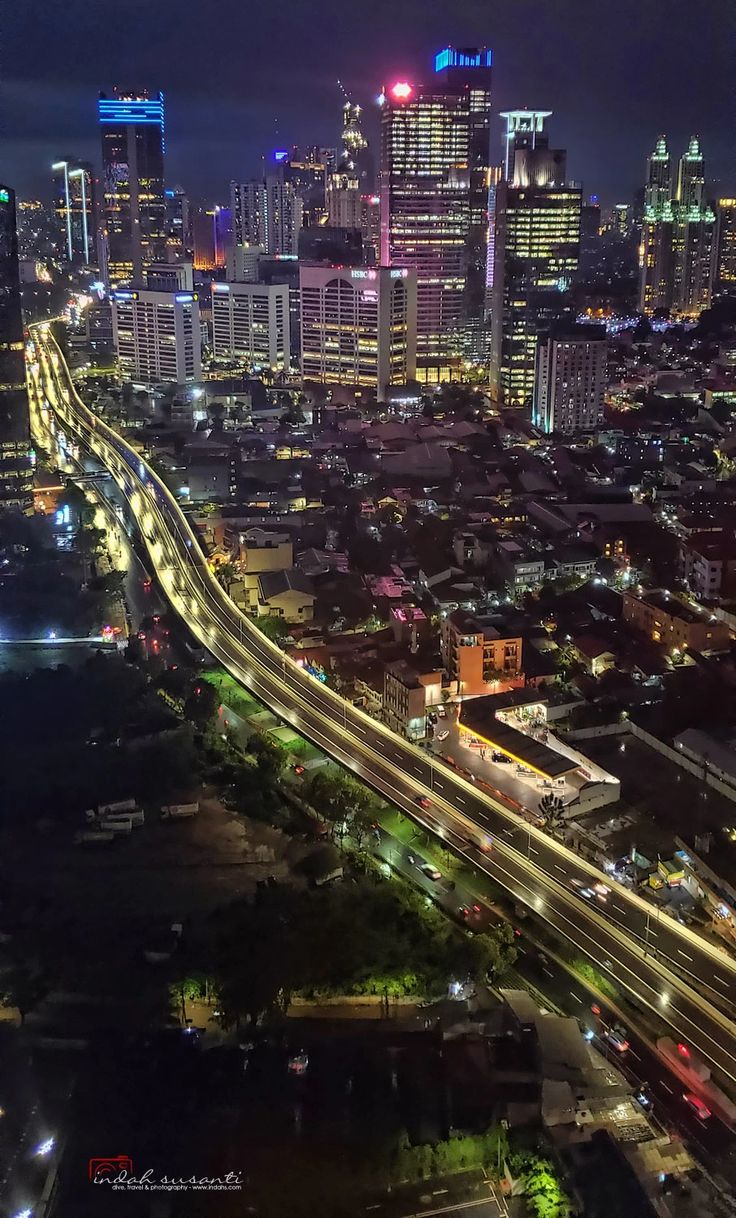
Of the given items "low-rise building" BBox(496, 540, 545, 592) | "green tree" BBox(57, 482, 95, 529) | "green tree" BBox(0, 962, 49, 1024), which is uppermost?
"green tree" BBox(57, 482, 95, 529)

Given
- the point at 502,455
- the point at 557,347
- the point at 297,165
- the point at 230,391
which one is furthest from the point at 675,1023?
the point at 297,165

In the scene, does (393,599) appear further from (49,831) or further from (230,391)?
(230,391)

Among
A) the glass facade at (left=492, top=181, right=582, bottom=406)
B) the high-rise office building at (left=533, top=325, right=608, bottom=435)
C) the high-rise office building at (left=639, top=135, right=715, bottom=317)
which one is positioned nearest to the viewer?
the high-rise office building at (left=533, top=325, right=608, bottom=435)

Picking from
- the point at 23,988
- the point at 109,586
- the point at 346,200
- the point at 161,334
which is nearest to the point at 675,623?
the point at 109,586

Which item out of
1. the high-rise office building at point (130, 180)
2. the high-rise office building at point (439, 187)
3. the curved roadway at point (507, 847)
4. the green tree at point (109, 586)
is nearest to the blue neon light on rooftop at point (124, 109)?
the high-rise office building at point (130, 180)

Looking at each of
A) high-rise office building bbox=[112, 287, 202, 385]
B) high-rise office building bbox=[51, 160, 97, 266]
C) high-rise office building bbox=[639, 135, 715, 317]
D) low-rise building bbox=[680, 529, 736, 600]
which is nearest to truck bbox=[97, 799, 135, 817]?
low-rise building bbox=[680, 529, 736, 600]

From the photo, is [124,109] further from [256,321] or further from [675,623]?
[675,623]

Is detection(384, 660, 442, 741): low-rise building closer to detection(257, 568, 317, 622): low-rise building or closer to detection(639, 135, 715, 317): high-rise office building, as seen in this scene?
detection(257, 568, 317, 622): low-rise building

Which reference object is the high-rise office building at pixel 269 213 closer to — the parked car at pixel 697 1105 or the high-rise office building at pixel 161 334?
the high-rise office building at pixel 161 334
